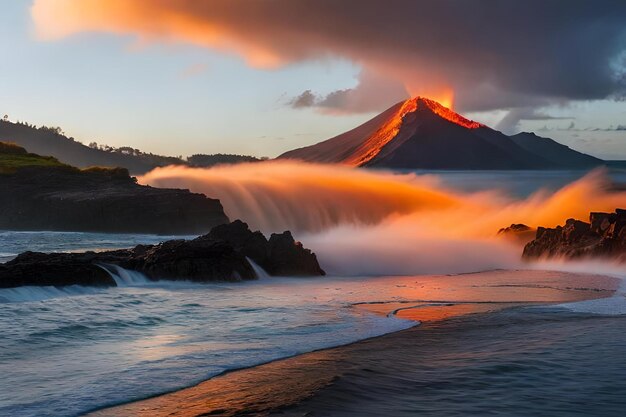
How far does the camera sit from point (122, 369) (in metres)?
9.64

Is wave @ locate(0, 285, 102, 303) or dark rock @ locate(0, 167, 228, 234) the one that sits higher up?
dark rock @ locate(0, 167, 228, 234)

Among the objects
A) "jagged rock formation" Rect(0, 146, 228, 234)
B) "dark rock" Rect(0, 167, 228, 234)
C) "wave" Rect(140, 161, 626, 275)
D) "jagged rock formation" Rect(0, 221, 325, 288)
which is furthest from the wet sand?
"jagged rock formation" Rect(0, 146, 228, 234)

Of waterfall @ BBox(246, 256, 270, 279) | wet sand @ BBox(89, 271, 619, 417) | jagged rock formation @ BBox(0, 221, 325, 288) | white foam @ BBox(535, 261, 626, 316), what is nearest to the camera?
wet sand @ BBox(89, 271, 619, 417)

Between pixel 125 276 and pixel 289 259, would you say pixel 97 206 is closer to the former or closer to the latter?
pixel 289 259

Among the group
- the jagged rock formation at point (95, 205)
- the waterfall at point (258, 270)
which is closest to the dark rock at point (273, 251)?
the waterfall at point (258, 270)

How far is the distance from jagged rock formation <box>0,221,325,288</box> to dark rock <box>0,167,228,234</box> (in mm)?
33569

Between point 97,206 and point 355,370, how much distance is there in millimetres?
58586

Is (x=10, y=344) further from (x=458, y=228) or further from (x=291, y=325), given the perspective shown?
(x=458, y=228)

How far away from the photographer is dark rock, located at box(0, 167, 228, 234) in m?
60.7

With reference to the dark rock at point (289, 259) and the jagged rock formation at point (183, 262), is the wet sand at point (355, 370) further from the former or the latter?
the dark rock at point (289, 259)


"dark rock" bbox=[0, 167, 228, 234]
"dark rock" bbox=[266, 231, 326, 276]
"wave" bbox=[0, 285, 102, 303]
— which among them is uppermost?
"dark rock" bbox=[0, 167, 228, 234]

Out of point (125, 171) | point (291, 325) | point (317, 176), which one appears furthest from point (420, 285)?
point (125, 171)

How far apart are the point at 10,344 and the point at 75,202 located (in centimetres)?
5737

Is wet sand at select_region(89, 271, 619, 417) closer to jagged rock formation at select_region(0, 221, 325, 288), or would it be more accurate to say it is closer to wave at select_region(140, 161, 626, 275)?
jagged rock formation at select_region(0, 221, 325, 288)
